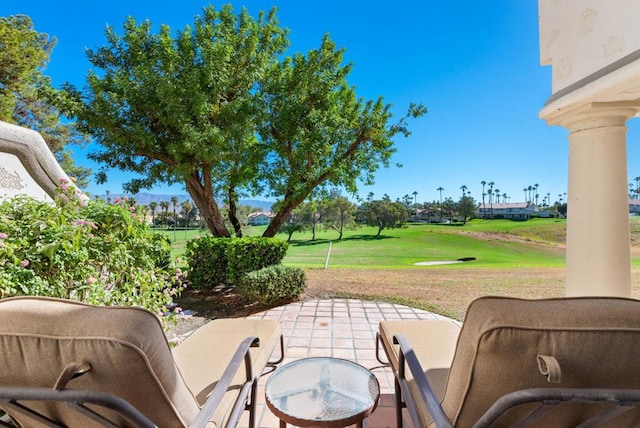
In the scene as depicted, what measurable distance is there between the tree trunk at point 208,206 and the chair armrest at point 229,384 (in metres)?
5.22

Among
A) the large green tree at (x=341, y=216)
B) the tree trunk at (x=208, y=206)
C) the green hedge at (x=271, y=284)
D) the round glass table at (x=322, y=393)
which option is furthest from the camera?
the large green tree at (x=341, y=216)

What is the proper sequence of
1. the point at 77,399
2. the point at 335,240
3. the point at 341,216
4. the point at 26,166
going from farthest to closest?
the point at 335,240 < the point at 341,216 < the point at 26,166 < the point at 77,399

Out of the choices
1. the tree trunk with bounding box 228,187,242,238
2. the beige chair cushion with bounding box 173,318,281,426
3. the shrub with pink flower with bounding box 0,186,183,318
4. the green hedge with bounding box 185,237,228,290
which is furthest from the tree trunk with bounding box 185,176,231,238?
the beige chair cushion with bounding box 173,318,281,426

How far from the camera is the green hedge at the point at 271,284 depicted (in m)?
4.37

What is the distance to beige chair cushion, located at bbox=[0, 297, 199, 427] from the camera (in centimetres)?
80

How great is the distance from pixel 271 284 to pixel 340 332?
1.43 m

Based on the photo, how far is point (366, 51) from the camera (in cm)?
701

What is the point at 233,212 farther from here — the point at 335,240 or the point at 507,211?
the point at 507,211

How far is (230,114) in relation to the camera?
5461mm

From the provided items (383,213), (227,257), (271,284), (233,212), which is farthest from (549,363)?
(383,213)

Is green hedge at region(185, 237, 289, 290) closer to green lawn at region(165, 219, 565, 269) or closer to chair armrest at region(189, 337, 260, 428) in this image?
chair armrest at region(189, 337, 260, 428)

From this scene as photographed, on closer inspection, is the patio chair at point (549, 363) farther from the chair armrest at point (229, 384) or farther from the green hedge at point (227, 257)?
the green hedge at point (227, 257)

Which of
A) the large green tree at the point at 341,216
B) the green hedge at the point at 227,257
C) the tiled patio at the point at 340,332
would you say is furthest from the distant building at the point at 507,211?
the green hedge at the point at 227,257

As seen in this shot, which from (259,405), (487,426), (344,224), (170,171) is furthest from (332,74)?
(344,224)
